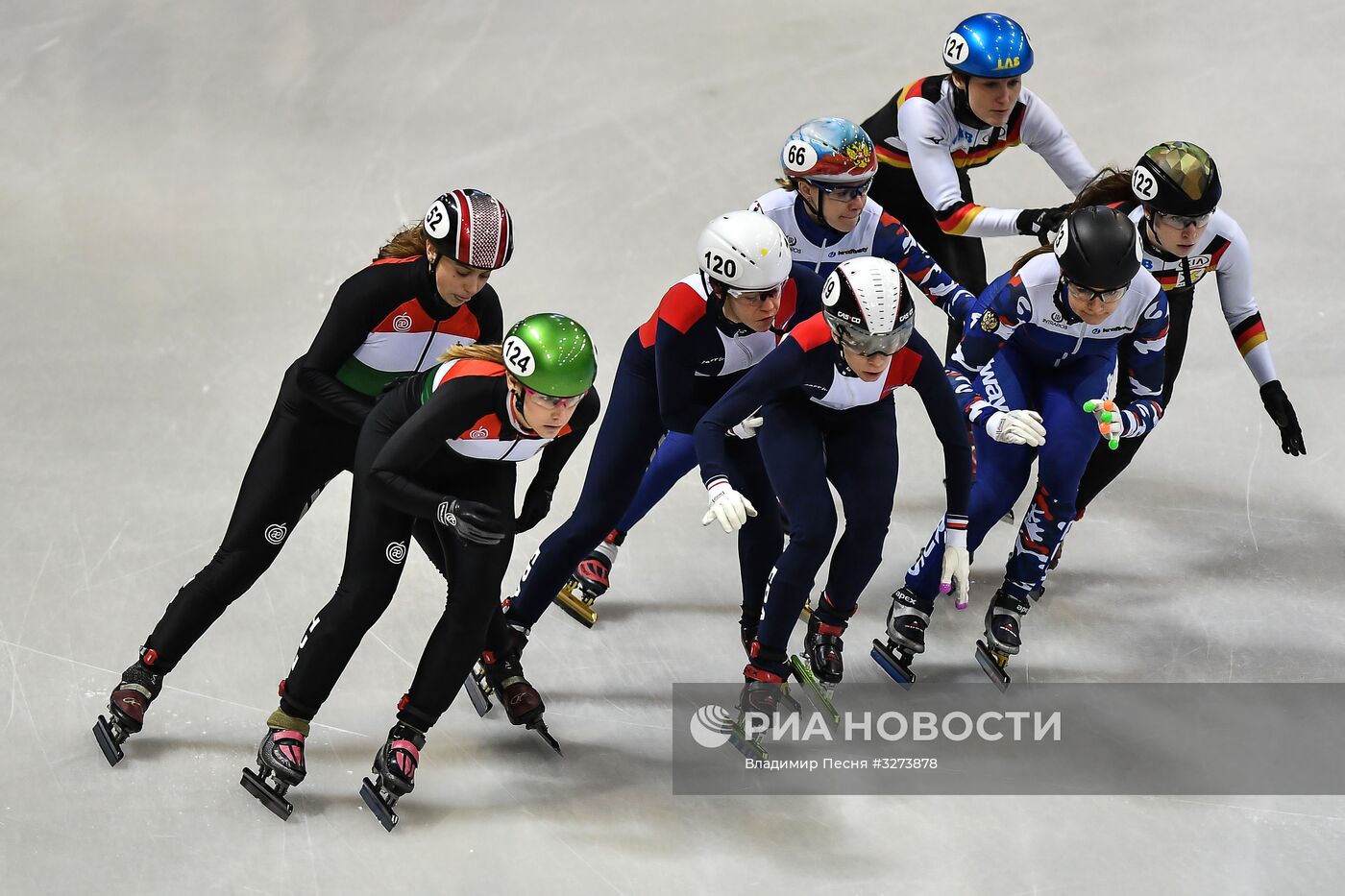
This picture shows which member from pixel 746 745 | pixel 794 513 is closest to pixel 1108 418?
pixel 794 513

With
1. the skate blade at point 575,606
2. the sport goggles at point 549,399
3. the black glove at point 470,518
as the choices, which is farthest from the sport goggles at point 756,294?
the skate blade at point 575,606

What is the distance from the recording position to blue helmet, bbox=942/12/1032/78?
6.49 metres

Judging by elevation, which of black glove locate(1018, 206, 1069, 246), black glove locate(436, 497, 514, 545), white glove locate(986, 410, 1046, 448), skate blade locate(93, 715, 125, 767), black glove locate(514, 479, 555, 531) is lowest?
skate blade locate(93, 715, 125, 767)

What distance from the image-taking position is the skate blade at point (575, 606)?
6.37 metres

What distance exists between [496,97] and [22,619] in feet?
16.0

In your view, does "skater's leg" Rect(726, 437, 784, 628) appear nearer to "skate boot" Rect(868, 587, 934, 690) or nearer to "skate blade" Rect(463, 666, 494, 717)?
"skate boot" Rect(868, 587, 934, 690)

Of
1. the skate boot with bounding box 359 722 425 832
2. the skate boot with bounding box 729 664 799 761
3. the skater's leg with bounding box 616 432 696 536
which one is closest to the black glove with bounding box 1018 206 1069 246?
the skater's leg with bounding box 616 432 696 536

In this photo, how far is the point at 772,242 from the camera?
533 cm

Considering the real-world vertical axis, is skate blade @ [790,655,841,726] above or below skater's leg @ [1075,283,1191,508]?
below

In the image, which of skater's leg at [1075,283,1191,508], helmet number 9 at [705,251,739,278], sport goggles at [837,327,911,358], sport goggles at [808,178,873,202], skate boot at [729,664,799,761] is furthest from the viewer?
skater's leg at [1075,283,1191,508]

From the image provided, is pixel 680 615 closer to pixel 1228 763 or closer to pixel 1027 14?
pixel 1228 763

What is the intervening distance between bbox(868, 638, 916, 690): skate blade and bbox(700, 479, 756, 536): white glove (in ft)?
4.40

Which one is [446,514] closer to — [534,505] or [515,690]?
[534,505]

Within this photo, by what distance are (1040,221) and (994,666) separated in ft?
5.74
